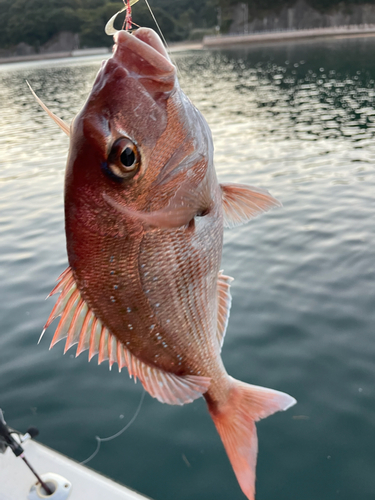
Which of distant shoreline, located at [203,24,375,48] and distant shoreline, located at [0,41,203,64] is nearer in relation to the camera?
distant shoreline, located at [203,24,375,48]

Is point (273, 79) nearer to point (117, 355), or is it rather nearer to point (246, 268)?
point (246, 268)

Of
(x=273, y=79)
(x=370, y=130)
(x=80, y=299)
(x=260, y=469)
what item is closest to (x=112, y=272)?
(x=80, y=299)

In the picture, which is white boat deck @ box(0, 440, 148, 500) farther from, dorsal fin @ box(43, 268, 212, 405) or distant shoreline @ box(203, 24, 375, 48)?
distant shoreline @ box(203, 24, 375, 48)

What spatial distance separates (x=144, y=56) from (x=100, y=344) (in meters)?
0.92

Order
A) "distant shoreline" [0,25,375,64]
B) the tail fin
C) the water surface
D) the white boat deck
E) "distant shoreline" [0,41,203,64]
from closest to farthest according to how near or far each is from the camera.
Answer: the tail fin, the white boat deck, the water surface, "distant shoreline" [0,25,375,64], "distant shoreline" [0,41,203,64]

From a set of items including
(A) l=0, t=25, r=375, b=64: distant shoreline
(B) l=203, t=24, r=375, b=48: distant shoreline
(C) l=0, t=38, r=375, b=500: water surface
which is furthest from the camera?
(A) l=0, t=25, r=375, b=64: distant shoreline

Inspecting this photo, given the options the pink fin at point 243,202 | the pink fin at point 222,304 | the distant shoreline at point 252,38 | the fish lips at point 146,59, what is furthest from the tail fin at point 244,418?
the distant shoreline at point 252,38

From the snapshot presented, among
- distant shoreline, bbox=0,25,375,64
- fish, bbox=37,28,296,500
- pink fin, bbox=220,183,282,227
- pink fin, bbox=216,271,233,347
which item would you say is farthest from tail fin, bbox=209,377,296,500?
distant shoreline, bbox=0,25,375,64

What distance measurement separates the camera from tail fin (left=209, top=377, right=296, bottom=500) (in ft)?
5.40

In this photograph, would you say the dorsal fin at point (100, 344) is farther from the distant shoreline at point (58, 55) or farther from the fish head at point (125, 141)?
the distant shoreline at point (58, 55)

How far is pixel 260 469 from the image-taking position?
3.52 m

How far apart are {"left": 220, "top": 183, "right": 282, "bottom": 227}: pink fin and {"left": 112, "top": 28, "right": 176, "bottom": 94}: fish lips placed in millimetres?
524

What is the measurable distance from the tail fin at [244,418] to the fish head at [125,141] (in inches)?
35.9

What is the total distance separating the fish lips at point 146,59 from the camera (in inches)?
48.8
